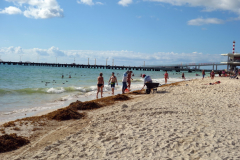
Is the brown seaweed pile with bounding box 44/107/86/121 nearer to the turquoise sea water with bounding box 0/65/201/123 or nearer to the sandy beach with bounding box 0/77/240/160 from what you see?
the sandy beach with bounding box 0/77/240/160

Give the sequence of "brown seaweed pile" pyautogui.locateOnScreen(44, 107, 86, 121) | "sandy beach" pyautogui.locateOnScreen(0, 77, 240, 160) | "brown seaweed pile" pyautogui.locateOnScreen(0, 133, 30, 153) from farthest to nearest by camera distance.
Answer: "brown seaweed pile" pyautogui.locateOnScreen(44, 107, 86, 121) → "brown seaweed pile" pyautogui.locateOnScreen(0, 133, 30, 153) → "sandy beach" pyautogui.locateOnScreen(0, 77, 240, 160)

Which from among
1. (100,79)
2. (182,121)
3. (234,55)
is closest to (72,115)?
(182,121)

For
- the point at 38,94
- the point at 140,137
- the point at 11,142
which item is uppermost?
the point at 140,137

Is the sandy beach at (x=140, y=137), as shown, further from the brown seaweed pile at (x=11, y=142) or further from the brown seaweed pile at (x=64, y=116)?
the brown seaweed pile at (x=64, y=116)

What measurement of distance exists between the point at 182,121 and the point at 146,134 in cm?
152

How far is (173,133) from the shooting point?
491cm

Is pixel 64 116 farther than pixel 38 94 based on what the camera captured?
No

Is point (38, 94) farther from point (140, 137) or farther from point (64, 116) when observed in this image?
point (140, 137)

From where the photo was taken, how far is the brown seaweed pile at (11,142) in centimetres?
456

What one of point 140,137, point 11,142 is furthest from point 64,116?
point 140,137

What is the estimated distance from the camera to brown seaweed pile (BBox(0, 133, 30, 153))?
4.56m

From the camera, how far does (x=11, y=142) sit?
473cm

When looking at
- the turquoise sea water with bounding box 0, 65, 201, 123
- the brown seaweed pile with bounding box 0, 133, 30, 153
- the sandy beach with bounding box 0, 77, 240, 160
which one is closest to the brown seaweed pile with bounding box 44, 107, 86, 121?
the sandy beach with bounding box 0, 77, 240, 160

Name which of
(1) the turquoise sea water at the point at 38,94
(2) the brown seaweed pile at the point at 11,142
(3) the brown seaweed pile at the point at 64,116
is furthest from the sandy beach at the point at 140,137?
(1) the turquoise sea water at the point at 38,94
